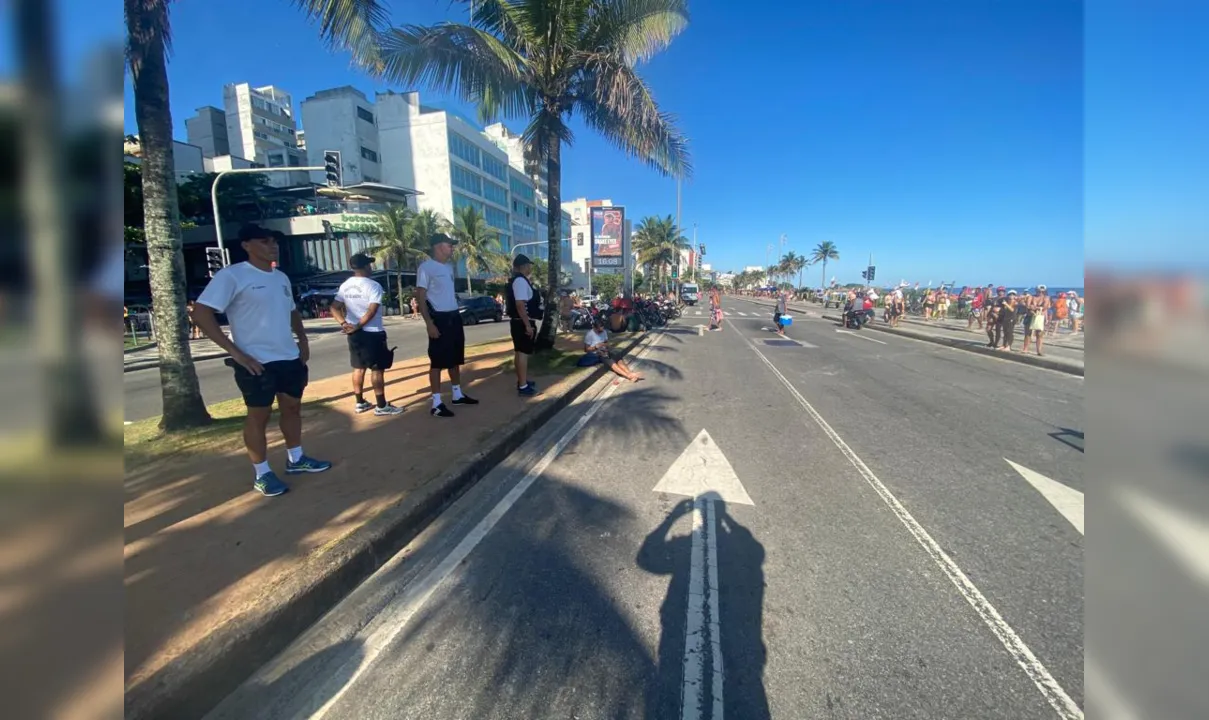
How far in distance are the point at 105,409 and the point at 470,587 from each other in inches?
92.6

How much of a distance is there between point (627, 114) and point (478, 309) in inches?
676

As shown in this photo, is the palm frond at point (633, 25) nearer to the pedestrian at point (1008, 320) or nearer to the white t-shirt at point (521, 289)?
the white t-shirt at point (521, 289)

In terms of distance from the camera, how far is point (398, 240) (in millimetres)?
33312

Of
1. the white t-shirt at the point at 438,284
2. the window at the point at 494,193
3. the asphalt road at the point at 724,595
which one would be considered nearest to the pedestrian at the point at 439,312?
the white t-shirt at the point at 438,284

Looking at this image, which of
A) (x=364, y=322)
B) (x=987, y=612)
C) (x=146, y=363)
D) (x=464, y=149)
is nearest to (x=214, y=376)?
(x=146, y=363)

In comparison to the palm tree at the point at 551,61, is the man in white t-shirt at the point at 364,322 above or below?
below

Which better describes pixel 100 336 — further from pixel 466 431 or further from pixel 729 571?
pixel 466 431

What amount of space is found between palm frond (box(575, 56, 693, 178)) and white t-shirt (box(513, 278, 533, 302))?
5116 millimetres

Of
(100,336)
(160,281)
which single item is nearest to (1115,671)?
(100,336)

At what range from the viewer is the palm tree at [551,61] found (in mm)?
8828

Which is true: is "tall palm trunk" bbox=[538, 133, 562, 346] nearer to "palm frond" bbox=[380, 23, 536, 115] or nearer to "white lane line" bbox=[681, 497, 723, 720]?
"palm frond" bbox=[380, 23, 536, 115]

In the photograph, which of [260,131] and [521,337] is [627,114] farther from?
[260,131]

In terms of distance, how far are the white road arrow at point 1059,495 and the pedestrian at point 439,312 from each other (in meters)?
5.58

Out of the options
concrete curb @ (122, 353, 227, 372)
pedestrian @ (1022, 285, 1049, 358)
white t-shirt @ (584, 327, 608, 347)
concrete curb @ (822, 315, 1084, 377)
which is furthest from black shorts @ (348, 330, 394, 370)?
pedestrian @ (1022, 285, 1049, 358)
